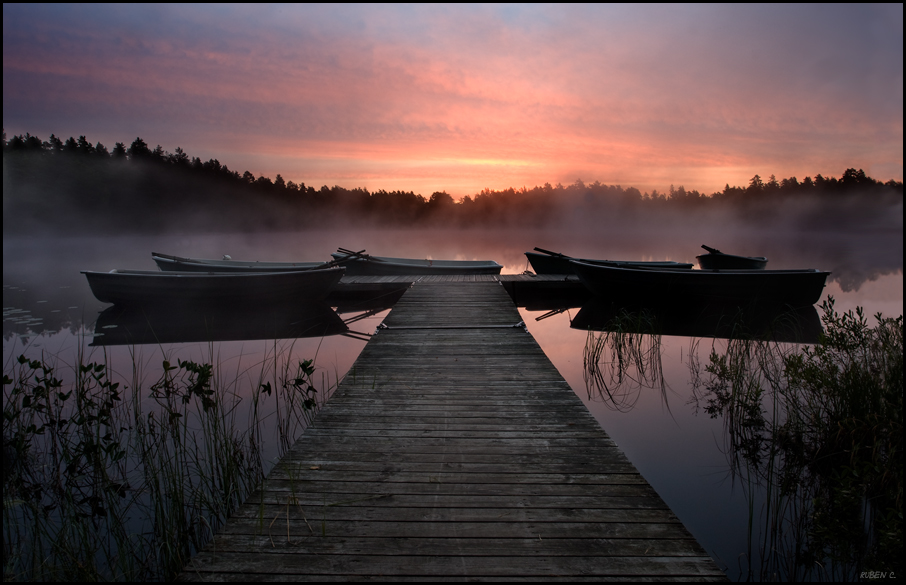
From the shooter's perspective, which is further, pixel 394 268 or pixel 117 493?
pixel 394 268

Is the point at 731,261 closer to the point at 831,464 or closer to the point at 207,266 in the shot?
the point at 831,464

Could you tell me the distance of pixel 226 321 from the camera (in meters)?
9.54

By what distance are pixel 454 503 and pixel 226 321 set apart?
9025 mm

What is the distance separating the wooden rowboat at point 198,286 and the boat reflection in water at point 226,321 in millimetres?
278

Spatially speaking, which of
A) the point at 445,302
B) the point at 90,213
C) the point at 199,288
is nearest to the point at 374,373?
the point at 445,302

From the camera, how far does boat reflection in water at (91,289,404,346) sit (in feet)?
27.2

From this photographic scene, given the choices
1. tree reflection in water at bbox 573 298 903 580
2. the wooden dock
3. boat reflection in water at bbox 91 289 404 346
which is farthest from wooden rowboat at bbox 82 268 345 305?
tree reflection in water at bbox 573 298 903 580

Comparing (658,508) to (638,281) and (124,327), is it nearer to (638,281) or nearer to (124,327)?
(638,281)

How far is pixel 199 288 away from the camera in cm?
973

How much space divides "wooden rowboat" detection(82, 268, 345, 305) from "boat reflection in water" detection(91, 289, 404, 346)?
278 mm

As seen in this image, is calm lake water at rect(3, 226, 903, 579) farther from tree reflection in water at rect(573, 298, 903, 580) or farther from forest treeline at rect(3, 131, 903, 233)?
forest treeline at rect(3, 131, 903, 233)

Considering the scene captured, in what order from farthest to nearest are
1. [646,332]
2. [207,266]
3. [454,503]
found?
[207,266]
[646,332]
[454,503]

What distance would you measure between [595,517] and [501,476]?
50cm

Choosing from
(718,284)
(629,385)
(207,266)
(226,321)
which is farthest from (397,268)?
(629,385)
